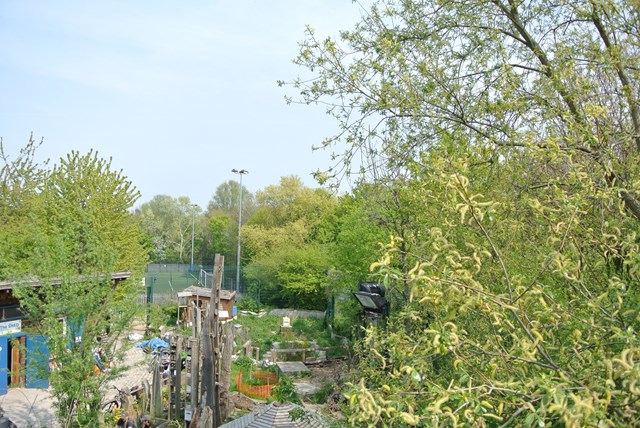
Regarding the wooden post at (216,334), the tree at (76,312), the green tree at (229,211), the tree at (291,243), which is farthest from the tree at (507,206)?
the green tree at (229,211)

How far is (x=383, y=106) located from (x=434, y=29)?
4.39 feet

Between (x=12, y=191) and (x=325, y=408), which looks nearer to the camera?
(x=325, y=408)

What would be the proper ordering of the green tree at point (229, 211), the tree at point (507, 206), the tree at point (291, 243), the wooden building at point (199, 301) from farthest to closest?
1. the green tree at point (229, 211)
2. the tree at point (291, 243)
3. the wooden building at point (199, 301)
4. the tree at point (507, 206)

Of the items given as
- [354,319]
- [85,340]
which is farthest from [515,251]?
[354,319]

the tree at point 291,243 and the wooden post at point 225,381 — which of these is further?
the tree at point 291,243

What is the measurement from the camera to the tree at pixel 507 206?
240 centimetres

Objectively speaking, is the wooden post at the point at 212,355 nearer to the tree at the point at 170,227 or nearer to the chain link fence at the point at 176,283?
the chain link fence at the point at 176,283

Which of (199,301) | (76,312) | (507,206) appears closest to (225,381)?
(76,312)

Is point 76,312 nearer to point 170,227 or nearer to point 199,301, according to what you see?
point 199,301

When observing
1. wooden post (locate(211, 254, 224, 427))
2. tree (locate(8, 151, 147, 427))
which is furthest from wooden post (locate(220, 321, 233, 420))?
tree (locate(8, 151, 147, 427))

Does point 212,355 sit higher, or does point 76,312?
point 76,312

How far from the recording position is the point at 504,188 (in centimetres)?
511

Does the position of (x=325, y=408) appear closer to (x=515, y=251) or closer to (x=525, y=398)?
(x=515, y=251)

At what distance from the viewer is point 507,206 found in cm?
382
